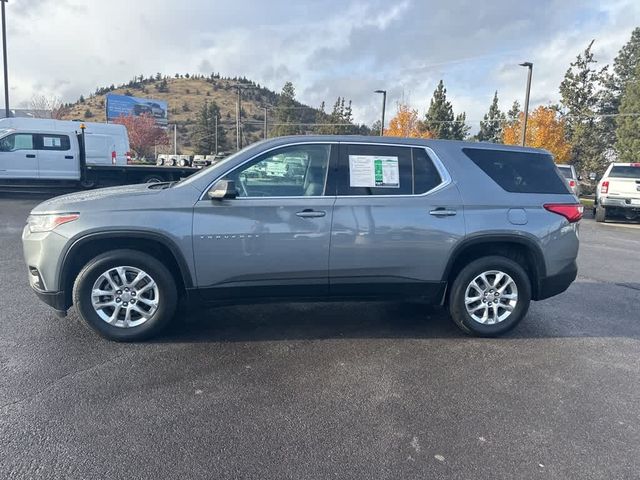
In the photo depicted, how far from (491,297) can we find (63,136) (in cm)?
1617

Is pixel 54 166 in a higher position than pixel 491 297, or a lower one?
higher

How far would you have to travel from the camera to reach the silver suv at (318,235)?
Result: 12.9 feet

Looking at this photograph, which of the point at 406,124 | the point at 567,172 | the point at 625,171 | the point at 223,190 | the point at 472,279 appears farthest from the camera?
the point at 406,124

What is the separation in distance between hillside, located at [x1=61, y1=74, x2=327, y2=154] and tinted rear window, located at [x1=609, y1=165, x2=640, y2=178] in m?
66.3

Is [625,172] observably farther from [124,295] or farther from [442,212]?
[124,295]

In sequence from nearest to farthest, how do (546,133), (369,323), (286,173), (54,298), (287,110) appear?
(54,298) → (286,173) → (369,323) → (546,133) → (287,110)

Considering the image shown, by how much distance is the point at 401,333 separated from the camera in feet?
14.8

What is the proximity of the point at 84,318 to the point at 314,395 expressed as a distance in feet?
7.04

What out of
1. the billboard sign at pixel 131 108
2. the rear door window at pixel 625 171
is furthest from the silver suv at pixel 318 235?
the billboard sign at pixel 131 108

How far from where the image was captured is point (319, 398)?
3.26 metres

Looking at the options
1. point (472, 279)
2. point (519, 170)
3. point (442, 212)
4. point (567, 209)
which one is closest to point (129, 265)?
point (442, 212)

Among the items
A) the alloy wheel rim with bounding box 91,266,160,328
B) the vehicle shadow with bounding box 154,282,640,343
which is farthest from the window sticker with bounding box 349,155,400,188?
the alloy wheel rim with bounding box 91,266,160,328

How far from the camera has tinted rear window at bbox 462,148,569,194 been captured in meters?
4.45

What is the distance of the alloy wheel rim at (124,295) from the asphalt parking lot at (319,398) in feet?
A: 0.88
